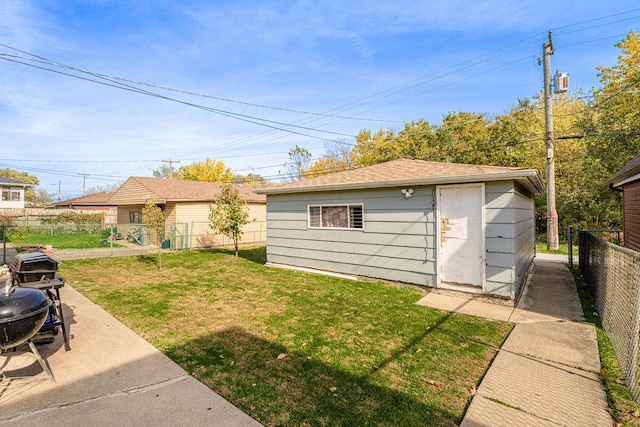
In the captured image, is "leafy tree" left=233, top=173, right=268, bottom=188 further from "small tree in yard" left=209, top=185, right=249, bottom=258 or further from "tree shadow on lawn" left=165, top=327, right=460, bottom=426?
"tree shadow on lawn" left=165, top=327, right=460, bottom=426

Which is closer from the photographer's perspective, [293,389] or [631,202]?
[293,389]

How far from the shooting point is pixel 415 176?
7.21 m

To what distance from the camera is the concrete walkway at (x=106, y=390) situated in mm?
2695

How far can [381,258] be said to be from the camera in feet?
26.0

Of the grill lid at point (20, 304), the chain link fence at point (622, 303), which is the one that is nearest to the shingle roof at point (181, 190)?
the grill lid at point (20, 304)

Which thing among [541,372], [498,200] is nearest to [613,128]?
[498,200]

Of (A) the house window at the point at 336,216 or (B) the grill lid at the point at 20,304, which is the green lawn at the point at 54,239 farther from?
(B) the grill lid at the point at 20,304

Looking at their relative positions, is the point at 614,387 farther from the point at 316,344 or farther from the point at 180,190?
the point at 180,190

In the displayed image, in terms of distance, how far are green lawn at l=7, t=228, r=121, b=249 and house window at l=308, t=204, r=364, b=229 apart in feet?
42.4

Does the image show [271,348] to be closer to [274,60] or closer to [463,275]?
[463,275]

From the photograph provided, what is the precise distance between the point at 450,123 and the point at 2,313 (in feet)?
93.6

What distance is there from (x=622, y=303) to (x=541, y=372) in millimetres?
1510

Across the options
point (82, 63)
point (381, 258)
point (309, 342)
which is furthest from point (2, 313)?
point (82, 63)

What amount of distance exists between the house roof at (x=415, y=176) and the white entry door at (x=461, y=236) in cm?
34
